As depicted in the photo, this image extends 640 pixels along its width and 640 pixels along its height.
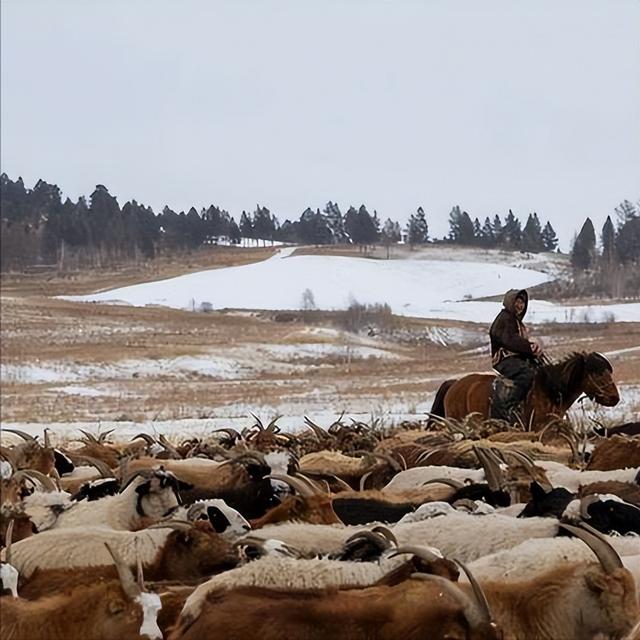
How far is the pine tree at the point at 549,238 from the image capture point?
21.6 meters

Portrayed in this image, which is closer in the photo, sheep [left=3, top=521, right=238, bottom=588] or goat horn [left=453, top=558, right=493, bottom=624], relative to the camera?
goat horn [left=453, top=558, right=493, bottom=624]

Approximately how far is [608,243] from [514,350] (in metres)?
Answer: 4.48

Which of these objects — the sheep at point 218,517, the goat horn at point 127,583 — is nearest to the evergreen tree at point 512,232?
the sheep at point 218,517

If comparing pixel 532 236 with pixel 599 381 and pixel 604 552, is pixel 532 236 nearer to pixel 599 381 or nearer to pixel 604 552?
pixel 599 381

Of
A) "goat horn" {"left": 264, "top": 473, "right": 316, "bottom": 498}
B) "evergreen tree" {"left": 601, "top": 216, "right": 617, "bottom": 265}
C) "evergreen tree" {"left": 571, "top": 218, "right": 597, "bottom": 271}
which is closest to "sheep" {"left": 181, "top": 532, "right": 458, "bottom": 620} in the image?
"goat horn" {"left": 264, "top": 473, "right": 316, "bottom": 498}

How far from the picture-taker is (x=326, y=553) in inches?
206

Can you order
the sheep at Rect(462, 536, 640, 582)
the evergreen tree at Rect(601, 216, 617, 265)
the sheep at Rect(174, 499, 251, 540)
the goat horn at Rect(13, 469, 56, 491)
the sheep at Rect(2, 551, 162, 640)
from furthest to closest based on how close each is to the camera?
1. the evergreen tree at Rect(601, 216, 617, 265)
2. the goat horn at Rect(13, 469, 56, 491)
3. the sheep at Rect(174, 499, 251, 540)
4. the sheep at Rect(462, 536, 640, 582)
5. the sheep at Rect(2, 551, 162, 640)

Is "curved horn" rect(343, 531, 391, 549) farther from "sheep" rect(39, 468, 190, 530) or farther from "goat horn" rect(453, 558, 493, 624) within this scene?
"sheep" rect(39, 468, 190, 530)

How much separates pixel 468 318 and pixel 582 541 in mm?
15545

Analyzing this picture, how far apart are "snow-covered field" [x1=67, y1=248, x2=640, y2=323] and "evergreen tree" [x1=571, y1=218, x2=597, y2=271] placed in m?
0.93

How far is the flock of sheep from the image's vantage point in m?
3.90

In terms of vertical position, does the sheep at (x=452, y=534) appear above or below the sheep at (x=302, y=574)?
below

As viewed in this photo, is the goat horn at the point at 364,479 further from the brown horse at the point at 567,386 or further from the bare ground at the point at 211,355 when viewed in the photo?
the brown horse at the point at 567,386

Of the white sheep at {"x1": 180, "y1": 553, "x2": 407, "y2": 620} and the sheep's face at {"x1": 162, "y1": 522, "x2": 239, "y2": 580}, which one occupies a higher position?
the white sheep at {"x1": 180, "y1": 553, "x2": 407, "y2": 620}
